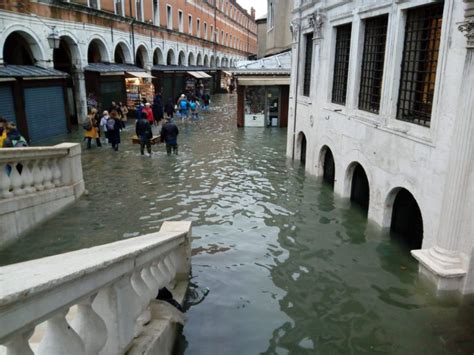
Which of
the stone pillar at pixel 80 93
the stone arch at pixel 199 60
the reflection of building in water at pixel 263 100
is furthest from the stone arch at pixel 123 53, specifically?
the stone arch at pixel 199 60

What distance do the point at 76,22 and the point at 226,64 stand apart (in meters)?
45.4

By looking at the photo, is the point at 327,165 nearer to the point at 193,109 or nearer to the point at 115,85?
the point at 193,109

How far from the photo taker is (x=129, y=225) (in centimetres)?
928

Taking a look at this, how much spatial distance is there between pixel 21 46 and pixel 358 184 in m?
18.9

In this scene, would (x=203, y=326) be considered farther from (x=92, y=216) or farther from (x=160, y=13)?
(x=160, y=13)

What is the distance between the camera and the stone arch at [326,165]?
1349cm

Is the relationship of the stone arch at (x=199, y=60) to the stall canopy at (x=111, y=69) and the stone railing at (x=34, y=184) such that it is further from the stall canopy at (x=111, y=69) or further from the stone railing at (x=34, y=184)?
the stone railing at (x=34, y=184)

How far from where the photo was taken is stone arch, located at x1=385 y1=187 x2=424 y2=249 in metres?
8.66

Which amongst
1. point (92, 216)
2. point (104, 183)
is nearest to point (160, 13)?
point (104, 183)

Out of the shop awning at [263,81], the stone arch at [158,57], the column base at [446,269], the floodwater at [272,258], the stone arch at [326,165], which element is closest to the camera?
the floodwater at [272,258]

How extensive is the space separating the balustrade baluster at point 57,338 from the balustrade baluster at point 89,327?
0.80 ft

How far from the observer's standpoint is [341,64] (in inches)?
483

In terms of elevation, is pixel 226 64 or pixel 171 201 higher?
pixel 226 64

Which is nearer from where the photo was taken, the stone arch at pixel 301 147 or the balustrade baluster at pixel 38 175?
the balustrade baluster at pixel 38 175
